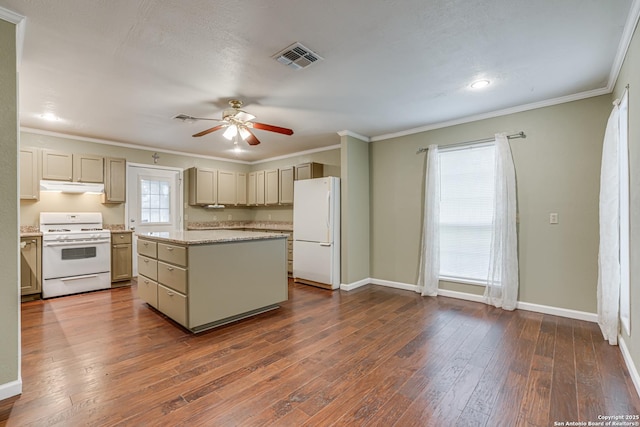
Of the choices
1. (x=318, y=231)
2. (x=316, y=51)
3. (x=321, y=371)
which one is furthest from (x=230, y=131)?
(x=321, y=371)

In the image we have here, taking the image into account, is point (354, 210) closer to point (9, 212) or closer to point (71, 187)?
point (9, 212)

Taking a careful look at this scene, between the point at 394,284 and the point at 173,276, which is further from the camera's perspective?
the point at 394,284

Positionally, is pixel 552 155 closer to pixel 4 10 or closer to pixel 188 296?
pixel 188 296

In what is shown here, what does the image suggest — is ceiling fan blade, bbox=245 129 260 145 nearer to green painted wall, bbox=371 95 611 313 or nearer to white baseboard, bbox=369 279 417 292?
green painted wall, bbox=371 95 611 313

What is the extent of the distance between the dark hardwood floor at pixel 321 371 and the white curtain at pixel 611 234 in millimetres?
293

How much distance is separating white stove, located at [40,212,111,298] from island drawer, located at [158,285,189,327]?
197cm

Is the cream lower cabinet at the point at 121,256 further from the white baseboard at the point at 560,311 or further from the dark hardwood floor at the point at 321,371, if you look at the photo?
the white baseboard at the point at 560,311

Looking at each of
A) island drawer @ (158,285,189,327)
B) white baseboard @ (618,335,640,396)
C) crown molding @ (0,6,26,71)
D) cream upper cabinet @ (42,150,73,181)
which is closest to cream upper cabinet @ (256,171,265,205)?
cream upper cabinet @ (42,150,73,181)

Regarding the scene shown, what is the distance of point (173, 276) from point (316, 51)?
8.48 feet

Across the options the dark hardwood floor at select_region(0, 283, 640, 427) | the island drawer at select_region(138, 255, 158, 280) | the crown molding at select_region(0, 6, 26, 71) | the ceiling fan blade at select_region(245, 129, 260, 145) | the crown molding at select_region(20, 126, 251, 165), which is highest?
the crown molding at select_region(0, 6, 26, 71)

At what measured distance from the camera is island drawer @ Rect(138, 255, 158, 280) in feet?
11.6

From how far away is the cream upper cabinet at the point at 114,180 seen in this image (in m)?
4.98

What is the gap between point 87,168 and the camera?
478 cm

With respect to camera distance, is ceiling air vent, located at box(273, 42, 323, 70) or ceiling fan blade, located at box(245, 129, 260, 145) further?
ceiling fan blade, located at box(245, 129, 260, 145)
